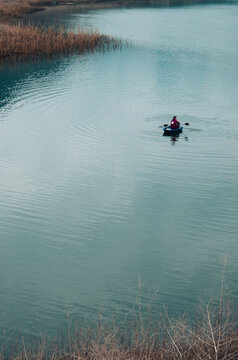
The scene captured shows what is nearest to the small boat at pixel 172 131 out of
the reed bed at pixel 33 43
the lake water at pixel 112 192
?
the lake water at pixel 112 192

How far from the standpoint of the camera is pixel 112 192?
1791 centimetres

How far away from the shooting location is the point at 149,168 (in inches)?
803

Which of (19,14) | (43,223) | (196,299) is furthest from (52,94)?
(19,14)

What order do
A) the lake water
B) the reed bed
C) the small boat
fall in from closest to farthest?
the lake water < the small boat < the reed bed

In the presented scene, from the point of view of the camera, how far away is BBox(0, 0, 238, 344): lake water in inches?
473

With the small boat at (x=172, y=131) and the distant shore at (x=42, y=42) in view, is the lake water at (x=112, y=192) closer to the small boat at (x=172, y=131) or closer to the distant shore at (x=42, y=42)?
the small boat at (x=172, y=131)

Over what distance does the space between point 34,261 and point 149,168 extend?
8.23 meters

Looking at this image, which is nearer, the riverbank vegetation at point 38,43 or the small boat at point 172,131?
the small boat at point 172,131

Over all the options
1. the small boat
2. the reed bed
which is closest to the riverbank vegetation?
the reed bed

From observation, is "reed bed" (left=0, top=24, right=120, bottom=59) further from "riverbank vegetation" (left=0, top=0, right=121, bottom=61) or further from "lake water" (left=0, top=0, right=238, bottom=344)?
"lake water" (left=0, top=0, right=238, bottom=344)

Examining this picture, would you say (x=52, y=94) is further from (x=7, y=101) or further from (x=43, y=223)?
(x=43, y=223)

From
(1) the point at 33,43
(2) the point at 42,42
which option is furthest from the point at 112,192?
(2) the point at 42,42

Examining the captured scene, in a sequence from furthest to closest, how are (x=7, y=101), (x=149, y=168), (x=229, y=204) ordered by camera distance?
(x=7, y=101), (x=149, y=168), (x=229, y=204)

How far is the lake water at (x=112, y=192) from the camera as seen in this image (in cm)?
1202
